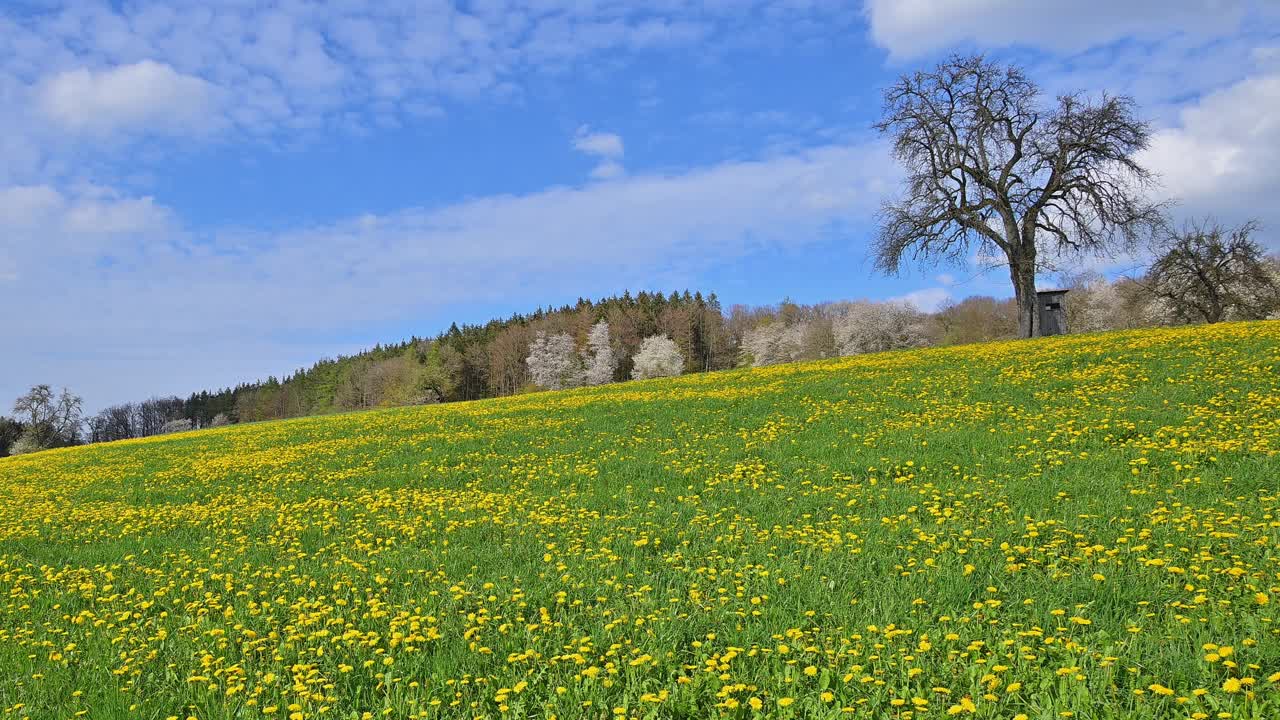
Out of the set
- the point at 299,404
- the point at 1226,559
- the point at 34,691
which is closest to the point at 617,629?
the point at 34,691

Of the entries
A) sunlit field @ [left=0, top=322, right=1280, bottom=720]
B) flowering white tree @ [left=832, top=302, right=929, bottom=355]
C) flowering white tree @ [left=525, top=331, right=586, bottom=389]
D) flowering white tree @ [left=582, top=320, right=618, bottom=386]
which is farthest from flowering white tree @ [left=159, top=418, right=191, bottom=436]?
sunlit field @ [left=0, top=322, right=1280, bottom=720]

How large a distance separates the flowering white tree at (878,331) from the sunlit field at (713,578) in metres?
73.3

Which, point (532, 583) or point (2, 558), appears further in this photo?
point (2, 558)

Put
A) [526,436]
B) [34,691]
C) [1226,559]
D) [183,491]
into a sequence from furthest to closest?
[526,436]
[183,491]
[1226,559]
[34,691]

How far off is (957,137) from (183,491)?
3473 centimetres

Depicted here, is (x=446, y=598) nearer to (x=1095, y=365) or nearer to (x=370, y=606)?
(x=370, y=606)

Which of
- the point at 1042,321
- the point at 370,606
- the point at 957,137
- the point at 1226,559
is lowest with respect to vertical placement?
the point at 1226,559

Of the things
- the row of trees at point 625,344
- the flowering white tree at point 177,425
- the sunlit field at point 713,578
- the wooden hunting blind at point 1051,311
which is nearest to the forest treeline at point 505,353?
the row of trees at point 625,344

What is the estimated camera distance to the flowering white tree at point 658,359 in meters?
79.2

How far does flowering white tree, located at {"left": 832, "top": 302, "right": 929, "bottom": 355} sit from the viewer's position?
8788 cm

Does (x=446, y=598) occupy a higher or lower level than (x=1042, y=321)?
lower

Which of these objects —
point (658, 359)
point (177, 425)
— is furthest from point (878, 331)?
point (177, 425)

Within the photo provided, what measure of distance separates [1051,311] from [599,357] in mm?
54522

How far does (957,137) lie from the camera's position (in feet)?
113
